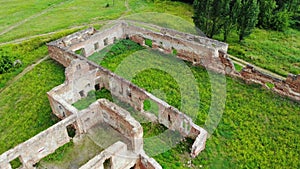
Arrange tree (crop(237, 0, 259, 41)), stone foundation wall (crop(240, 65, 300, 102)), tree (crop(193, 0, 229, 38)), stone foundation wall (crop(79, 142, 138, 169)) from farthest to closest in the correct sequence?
tree (crop(193, 0, 229, 38))
tree (crop(237, 0, 259, 41))
stone foundation wall (crop(240, 65, 300, 102))
stone foundation wall (crop(79, 142, 138, 169))

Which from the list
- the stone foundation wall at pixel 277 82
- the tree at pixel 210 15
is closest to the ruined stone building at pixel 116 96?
the stone foundation wall at pixel 277 82

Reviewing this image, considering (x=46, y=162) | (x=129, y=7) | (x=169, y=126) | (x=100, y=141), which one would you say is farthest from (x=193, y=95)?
(x=129, y=7)

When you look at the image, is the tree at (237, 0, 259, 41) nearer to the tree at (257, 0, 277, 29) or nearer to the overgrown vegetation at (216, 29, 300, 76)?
the overgrown vegetation at (216, 29, 300, 76)

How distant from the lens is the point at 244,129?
71.2 ft

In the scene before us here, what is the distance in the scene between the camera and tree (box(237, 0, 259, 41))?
3061cm

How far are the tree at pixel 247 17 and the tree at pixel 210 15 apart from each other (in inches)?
75.0

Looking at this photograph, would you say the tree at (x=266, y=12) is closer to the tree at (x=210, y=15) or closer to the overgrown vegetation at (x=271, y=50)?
the overgrown vegetation at (x=271, y=50)

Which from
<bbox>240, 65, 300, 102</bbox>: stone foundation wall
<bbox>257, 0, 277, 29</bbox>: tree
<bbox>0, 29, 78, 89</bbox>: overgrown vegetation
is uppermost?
<bbox>257, 0, 277, 29</bbox>: tree

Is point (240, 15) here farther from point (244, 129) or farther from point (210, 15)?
point (244, 129)

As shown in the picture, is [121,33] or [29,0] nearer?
[121,33]

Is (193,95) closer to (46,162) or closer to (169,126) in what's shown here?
(169,126)

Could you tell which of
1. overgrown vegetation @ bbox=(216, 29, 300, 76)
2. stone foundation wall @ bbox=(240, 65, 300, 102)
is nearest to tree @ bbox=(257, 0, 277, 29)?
overgrown vegetation @ bbox=(216, 29, 300, 76)

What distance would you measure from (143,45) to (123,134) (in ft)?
45.9

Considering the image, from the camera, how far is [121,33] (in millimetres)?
34062
